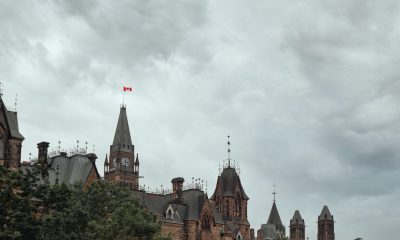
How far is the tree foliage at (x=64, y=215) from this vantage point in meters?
60.7

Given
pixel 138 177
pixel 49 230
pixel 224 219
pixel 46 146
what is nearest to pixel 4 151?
pixel 46 146

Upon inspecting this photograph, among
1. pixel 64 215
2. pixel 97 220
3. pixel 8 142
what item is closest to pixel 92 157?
pixel 8 142

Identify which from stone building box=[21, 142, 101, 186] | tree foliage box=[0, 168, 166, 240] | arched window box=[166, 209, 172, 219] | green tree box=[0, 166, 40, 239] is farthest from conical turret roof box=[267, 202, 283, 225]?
green tree box=[0, 166, 40, 239]

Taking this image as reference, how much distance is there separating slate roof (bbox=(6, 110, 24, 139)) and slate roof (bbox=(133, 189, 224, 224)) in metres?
22.1

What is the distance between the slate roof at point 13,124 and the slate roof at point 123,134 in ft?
196

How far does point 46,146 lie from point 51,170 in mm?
3297

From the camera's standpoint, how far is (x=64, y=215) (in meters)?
64.5

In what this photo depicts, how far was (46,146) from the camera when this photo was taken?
97125mm

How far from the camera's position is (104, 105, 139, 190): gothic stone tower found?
149 metres

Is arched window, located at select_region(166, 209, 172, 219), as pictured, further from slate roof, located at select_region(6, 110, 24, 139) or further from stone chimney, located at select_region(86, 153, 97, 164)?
slate roof, located at select_region(6, 110, 24, 139)

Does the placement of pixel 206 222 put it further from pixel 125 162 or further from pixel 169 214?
pixel 125 162

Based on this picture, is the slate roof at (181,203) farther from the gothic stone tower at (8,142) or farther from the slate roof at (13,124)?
the gothic stone tower at (8,142)

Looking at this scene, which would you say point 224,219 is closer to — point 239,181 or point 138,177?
point 239,181

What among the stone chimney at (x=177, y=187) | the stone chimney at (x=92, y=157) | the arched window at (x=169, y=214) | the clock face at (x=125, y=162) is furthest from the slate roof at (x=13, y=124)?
the clock face at (x=125, y=162)
